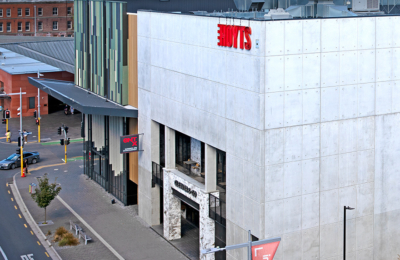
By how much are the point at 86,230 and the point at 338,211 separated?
18.1 metres

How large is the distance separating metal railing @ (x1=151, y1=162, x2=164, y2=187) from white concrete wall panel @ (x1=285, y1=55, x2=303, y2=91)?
14.4m

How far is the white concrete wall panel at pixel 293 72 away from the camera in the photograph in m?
29.2

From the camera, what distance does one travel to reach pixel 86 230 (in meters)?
42.3

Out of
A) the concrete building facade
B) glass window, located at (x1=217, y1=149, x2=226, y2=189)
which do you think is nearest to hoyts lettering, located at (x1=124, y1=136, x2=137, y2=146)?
the concrete building facade

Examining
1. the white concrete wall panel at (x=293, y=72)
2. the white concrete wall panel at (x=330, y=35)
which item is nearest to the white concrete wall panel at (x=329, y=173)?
the white concrete wall panel at (x=293, y=72)

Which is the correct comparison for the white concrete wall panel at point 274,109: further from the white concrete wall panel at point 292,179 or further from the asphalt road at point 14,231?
the asphalt road at point 14,231

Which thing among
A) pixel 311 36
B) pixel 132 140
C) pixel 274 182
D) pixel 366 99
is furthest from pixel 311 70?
pixel 132 140

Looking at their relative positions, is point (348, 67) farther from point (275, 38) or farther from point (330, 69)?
point (275, 38)

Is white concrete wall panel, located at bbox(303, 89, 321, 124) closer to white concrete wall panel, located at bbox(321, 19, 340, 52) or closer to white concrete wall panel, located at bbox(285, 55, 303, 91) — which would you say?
white concrete wall panel, located at bbox(285, 55, 303, 91)

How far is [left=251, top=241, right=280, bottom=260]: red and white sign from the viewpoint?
23984 mm

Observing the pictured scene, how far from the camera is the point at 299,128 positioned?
98.9 ft

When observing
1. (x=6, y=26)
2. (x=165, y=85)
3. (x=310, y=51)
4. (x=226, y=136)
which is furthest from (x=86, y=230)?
(x=6, y=26)

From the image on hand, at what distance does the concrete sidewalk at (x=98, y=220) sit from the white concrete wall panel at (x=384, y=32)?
17.0 metres

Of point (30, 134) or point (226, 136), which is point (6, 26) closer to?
point (30, 134)
